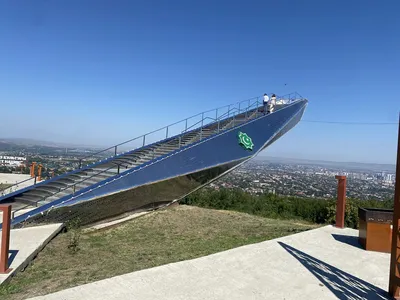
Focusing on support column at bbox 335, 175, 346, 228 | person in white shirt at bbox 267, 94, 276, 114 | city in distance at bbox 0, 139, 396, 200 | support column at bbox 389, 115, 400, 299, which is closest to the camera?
support column at bbox 389, 115, 400, 299

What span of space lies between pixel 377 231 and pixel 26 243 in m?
8.16

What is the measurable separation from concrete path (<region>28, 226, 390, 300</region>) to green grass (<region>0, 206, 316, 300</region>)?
2.20 ft

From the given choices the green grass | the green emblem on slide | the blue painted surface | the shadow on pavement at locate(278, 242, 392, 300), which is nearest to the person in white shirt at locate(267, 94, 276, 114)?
the blue painted surface

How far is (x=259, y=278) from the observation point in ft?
19.4

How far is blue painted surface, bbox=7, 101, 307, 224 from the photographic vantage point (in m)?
10.0

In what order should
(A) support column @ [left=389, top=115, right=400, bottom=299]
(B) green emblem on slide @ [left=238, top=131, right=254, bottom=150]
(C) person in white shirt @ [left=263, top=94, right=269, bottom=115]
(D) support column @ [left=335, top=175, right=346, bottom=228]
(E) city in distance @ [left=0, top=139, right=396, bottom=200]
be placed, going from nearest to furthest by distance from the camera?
(A) support column @ [left=389, top=115, right=400, bottom=299] → (D) support column @ [left=335, top=175, right=346, bottom=228] → (E) city in distance @ [left=0, top=139, right=396, bottom=200] → (B) green emblem on slide @ [left=238, top=131, right=254, bottom=150] → (C) person in white shirt @ [left=263, top=94, right=269, bottom=115]

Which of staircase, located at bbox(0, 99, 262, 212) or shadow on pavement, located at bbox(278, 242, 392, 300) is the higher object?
staircase, located at bbox(0, 99, 262, 212)

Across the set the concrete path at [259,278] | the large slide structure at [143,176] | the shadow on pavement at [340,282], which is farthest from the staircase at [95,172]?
the shadow on pavement at [340,282]

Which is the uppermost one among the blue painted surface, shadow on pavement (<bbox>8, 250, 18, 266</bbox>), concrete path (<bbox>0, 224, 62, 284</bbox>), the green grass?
the blue painted surface

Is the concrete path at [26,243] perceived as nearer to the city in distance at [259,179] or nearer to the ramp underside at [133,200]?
the ramp underside at [133,200]

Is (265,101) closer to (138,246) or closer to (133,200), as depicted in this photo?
(133,200)

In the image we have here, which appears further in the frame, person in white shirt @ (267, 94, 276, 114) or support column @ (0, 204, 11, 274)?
person in white shirt @ (267, 94, 276, 114)

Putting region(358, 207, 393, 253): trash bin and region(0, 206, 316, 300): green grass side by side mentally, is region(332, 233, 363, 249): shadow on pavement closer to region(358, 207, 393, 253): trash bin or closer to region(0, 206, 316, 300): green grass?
region(358, 207, 393, 253): trash bin

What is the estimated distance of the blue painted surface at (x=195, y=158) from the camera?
10.0 meters
